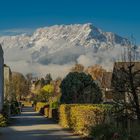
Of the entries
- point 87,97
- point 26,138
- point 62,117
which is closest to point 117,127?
point 26,138

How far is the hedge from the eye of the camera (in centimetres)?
2454

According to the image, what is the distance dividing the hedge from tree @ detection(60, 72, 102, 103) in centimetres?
1098

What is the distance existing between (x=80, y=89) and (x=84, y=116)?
21.8 metres

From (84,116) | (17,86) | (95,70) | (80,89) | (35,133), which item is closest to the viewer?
(84,116)

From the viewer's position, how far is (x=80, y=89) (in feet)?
163

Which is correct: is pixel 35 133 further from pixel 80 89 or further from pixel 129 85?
pixel 80 89

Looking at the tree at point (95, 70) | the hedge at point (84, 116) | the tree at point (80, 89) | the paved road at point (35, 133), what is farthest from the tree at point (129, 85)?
the tree at point (95, 70)

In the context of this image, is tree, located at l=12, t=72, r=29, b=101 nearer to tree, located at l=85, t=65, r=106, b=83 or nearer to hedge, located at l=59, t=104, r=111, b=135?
tree, located at l=85, t=65, r=106, b=83

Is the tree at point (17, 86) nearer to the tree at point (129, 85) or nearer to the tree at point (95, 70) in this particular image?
the tree at point (95, 70)

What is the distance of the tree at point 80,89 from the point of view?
159ft

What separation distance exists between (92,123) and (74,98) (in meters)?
24.1

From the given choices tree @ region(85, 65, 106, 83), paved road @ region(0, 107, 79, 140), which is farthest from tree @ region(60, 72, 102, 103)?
tree @ region(85, 65, 106, 83)

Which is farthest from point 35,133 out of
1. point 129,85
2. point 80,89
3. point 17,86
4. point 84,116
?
point 17,86

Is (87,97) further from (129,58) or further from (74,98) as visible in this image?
(129,58)
